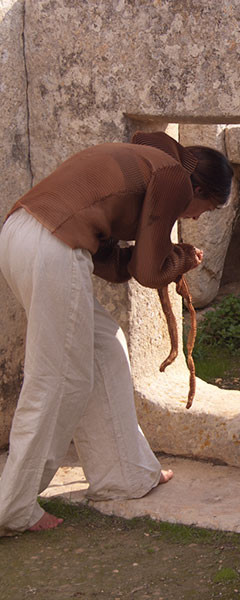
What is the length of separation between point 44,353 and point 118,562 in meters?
0.79

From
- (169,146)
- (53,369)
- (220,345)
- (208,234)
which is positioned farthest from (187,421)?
(208,234)

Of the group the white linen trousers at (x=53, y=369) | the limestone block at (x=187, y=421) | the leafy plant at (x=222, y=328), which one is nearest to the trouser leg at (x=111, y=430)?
the white linen trousers at (x=53, y=369)

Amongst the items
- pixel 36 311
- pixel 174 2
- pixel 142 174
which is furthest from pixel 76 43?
pixel 36 311

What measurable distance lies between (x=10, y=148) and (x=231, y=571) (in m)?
2.10

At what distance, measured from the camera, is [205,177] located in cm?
335

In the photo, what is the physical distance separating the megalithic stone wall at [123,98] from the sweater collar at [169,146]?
26 centimetres

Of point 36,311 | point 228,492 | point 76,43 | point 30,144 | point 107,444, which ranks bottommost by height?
point 228,492

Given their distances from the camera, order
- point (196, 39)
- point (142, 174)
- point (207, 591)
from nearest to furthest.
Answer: point (207, 591) < point (142, 174) < point (196, 39)

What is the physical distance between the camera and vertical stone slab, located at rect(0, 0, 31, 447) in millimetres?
3996

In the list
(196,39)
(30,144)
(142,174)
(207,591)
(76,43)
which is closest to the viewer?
(207,591)

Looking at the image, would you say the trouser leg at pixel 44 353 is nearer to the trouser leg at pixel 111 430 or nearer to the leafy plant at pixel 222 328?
the trouser leg at pixel 111 430

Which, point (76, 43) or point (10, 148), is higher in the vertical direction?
point (76, 43)

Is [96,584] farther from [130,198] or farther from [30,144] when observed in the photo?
[30,144]

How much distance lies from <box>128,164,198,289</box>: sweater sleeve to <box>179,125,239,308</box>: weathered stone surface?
132 inches
